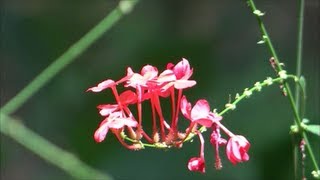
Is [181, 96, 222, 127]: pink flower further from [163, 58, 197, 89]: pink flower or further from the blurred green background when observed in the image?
the blurred green background

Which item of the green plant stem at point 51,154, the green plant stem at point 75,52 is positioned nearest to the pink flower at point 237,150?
the green plant stem at point 51,154

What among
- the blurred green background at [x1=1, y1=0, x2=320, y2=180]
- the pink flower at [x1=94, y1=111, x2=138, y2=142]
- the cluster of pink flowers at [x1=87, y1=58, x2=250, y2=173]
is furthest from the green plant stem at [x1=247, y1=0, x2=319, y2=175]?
the blurred green background at [x1=1, y1=0, x2=320, y2=180]

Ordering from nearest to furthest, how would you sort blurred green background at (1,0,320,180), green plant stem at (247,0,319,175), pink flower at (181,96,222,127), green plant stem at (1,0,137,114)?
pink flower at (181,96,222,127) → green plant stem at (247,0,319,175) → green plant stem at (1,0,137,114) → blurred green background at (1,0,320,180)

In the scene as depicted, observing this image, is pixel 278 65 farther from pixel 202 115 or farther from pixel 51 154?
pixel 51 154

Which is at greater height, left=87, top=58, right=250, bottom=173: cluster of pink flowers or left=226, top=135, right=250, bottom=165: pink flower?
left=87, top=58, right=250, bottom=173: cluster of pink flowers

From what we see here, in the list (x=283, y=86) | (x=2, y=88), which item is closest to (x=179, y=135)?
(x=283, y=86)

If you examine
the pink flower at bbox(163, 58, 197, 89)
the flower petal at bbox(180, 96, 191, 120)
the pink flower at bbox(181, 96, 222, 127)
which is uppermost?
the pink flower at bbox(163, 58, 197, 89)

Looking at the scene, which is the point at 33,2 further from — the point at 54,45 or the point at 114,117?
the point at 114,117

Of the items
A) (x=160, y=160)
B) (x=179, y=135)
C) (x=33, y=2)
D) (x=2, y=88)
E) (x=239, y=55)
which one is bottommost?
(x=179, y=135)

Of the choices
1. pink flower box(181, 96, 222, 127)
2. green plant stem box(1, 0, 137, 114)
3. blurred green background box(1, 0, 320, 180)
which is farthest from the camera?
blurred green background box(1, 0, 320, 180)
